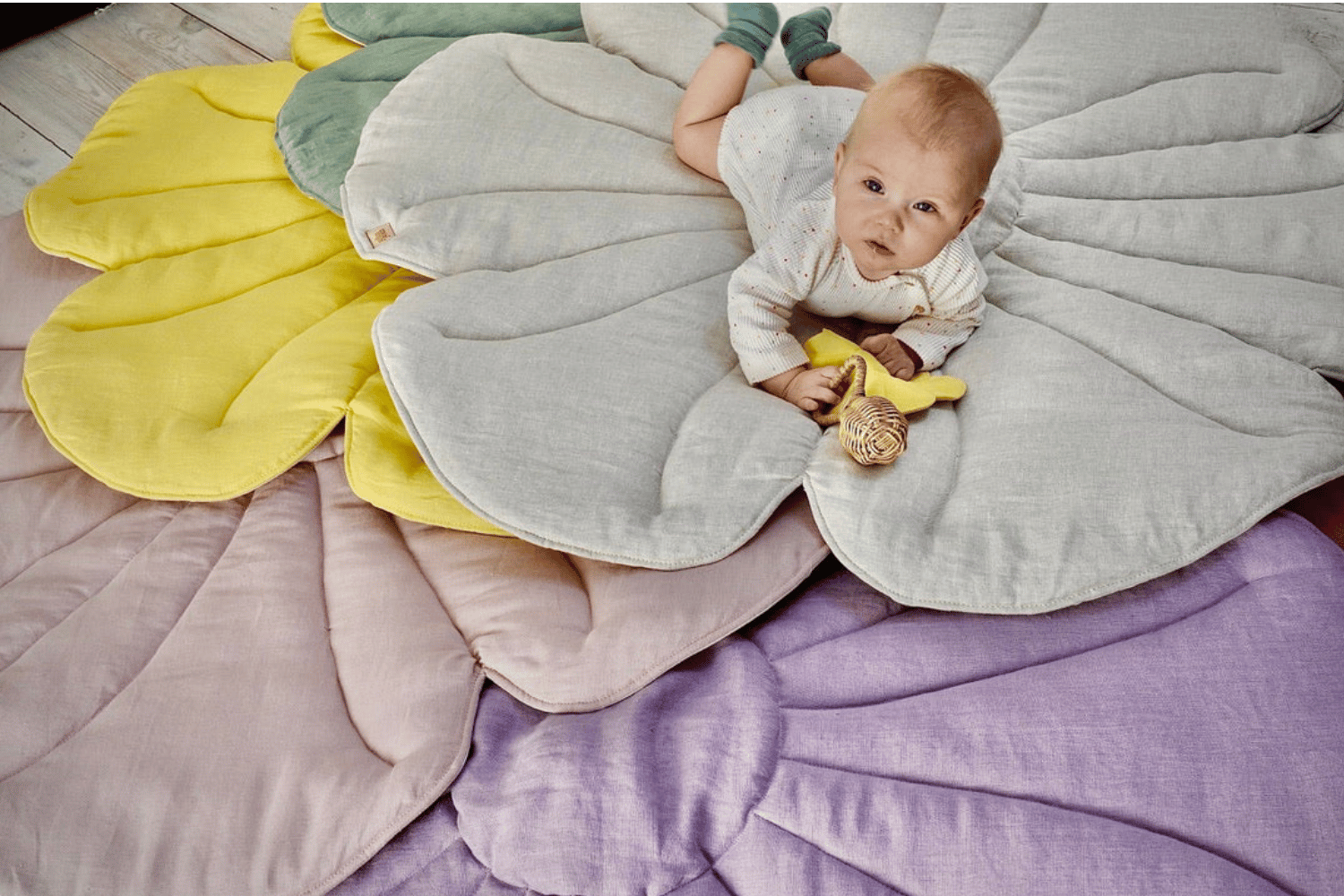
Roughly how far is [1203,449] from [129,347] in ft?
3.85

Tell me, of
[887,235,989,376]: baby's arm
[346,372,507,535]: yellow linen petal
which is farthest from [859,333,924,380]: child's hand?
[346,372,507,535]: yellow linen petal

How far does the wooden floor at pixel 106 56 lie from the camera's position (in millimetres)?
1794

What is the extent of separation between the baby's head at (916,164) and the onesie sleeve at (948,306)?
0.06 meters

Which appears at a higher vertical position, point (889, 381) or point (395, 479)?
point (889, 381)

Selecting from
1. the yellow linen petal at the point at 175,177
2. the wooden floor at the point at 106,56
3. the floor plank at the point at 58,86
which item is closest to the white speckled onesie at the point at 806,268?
the yellow linen petal at the point at 175,177

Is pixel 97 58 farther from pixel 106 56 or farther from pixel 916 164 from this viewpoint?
pixel 916 164

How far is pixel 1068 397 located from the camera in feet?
3.49

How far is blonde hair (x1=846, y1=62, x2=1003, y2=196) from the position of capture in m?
1.00

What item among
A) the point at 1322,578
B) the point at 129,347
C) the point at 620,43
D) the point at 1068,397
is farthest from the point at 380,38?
the point at 1322,578

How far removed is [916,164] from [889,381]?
216 millimetres

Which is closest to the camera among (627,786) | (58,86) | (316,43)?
(627,786)

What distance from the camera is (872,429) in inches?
38.7

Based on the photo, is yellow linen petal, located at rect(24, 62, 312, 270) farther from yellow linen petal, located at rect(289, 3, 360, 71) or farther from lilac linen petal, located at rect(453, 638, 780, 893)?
lilac linen petal, located at rect(453, 638, 780, 893)

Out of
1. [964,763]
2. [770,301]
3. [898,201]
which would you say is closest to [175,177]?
[770,301]
